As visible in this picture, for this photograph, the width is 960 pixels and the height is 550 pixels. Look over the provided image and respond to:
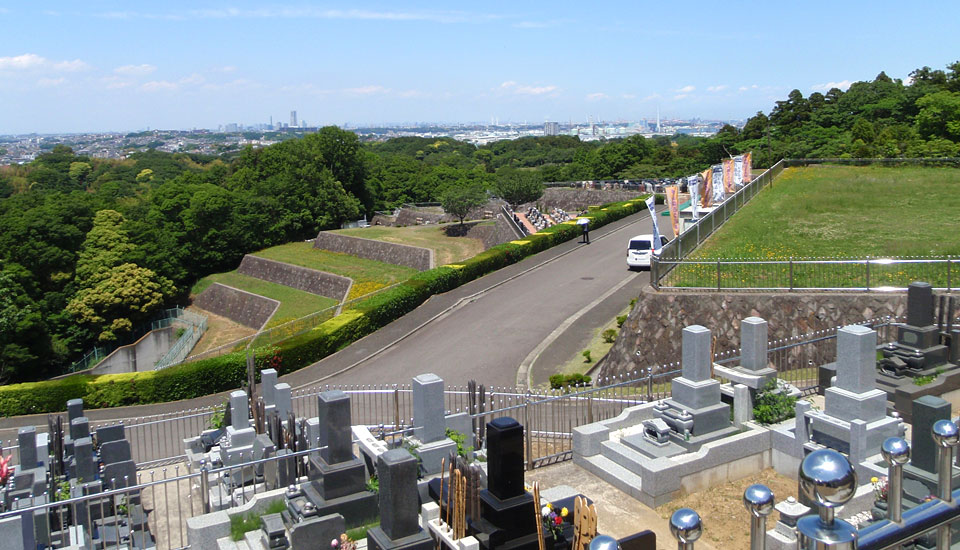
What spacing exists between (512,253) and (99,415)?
692 inches

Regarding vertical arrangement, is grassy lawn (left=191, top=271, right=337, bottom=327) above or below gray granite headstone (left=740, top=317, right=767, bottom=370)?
below

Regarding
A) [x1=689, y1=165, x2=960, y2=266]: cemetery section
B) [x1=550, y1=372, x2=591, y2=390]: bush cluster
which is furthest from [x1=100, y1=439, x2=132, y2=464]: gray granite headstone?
[x1=689, y1=165, x2=960, y2=266]: cemetery section

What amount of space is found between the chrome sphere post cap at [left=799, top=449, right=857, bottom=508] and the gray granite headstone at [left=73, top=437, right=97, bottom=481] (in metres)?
12.2

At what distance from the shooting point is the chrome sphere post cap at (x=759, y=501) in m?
2.93

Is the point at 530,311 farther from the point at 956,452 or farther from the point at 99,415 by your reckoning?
the point at 956,452

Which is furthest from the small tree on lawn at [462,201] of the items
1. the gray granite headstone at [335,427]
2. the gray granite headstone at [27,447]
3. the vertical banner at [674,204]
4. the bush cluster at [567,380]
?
the gray granite headstone at [335,427]

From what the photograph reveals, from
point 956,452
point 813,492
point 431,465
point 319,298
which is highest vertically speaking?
point 813,492

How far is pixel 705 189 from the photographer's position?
30.0m

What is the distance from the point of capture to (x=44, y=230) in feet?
130

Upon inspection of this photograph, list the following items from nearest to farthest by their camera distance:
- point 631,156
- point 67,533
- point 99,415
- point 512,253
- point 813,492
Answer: point 813,492
point 67,533
point 99,415
point 512,253
point 631,156

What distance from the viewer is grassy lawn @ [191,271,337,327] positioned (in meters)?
38.5

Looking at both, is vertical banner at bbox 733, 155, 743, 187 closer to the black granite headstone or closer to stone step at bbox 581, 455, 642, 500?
stone step at bbox 581, 455, 642, 500

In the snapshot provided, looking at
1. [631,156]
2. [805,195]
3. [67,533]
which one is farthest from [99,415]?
[631,156]

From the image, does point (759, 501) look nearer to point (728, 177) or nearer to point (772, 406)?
point (772, 406)
